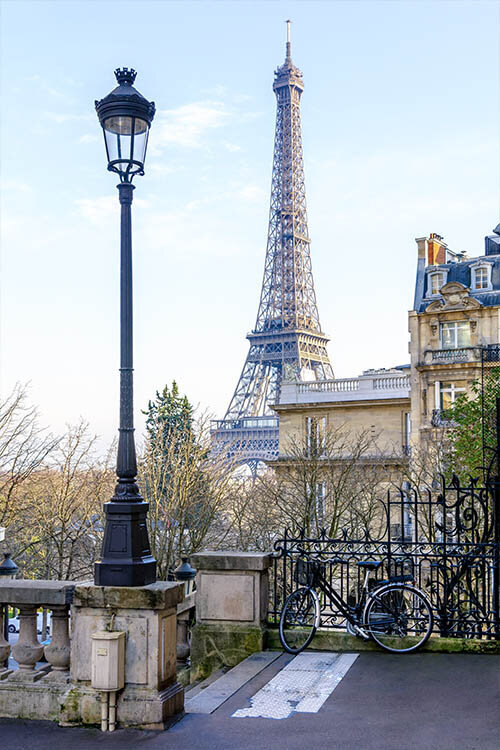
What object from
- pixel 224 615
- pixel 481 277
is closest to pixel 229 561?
pixel 224 615

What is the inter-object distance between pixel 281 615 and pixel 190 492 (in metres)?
22.4

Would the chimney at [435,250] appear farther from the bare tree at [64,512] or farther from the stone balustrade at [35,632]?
the stone balustrade at [35,632]

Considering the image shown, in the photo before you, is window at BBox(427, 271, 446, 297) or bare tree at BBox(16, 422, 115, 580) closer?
bare tree at BBox(16, 422, 115, 580)

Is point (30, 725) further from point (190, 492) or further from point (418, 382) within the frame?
point (418, 382)

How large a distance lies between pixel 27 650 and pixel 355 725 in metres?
3.06

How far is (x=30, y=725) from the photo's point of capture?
23.1ft

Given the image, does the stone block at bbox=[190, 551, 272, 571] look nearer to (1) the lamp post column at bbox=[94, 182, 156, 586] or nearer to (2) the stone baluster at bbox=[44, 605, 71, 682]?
(1) the lamp post column at bbox=[94, 182, 156, 586]

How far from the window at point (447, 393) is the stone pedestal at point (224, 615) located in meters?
32.4

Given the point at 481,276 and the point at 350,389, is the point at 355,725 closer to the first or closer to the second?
the point at 481,276

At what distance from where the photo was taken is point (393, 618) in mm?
9664

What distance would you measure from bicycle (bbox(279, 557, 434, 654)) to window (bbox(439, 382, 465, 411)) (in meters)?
31.6

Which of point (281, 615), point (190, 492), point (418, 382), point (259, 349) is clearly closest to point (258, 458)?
point (259, 349)

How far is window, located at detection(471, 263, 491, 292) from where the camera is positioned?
→ 138ft

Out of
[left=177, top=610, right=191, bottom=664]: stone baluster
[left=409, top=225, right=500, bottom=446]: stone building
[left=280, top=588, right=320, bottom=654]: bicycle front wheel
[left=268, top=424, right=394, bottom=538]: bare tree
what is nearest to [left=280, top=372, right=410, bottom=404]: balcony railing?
[left=268, top=424, right=394, bottom=538]: bare tree
